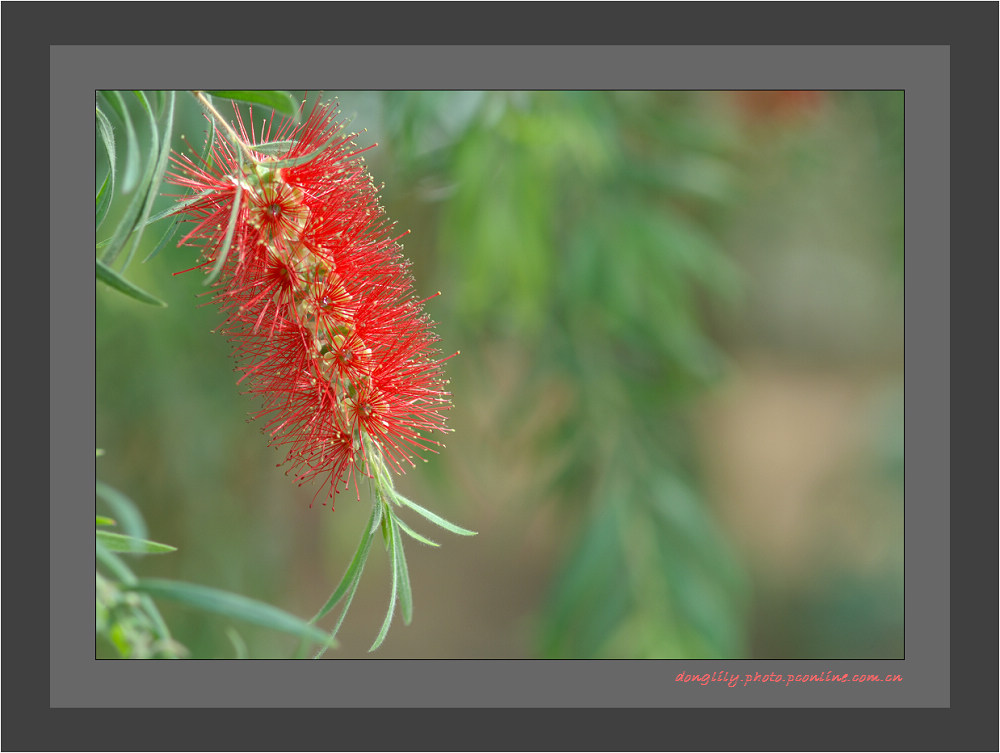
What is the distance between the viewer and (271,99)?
2.02 feet

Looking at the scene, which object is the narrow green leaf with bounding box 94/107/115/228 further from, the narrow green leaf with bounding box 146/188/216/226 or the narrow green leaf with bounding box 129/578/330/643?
the narrow green leaf with bounding box 129/578/330/643

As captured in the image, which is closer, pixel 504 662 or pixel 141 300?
pixel 141 300

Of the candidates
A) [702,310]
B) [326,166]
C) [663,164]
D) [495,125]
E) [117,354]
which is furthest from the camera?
[702,310]

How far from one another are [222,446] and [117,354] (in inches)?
8.4

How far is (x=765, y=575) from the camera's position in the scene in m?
2.94

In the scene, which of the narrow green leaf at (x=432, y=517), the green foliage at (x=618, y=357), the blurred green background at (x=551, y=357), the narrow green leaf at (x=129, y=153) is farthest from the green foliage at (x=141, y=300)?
the green foliage at (x=618, y=357)

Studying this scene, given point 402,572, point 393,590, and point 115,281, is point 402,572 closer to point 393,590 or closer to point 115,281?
point 393,590

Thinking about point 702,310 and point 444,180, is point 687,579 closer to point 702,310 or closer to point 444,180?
point 444,180

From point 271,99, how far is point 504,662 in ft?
1.59

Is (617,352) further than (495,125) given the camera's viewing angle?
Yes

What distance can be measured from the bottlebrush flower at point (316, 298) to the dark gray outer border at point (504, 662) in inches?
5.8

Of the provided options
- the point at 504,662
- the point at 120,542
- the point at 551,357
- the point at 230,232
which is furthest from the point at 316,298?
the point at 551,357

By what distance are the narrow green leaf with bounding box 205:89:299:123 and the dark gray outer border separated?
7cm

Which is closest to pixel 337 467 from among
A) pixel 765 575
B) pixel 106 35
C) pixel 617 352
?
pixel 106 35
